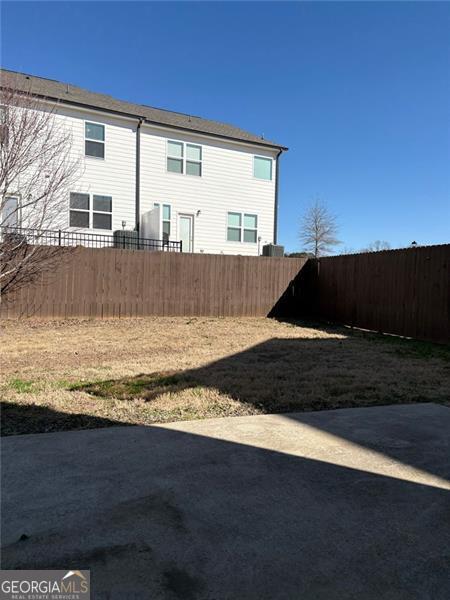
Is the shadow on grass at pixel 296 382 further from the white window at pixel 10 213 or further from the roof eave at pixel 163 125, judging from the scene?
the roof eave at pixel 163 125

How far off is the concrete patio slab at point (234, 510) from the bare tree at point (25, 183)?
793cm

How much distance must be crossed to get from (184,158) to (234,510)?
15.8 metres

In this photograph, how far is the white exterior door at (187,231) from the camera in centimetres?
1703

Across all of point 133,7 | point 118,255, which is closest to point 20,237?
point 118,255

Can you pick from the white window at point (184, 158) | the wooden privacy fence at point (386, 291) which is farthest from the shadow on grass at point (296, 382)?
the white window at point (184, 158)

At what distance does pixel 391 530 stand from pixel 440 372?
4.96 meters

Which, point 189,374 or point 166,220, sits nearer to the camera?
point 189,374

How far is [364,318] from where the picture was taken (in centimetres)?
1263

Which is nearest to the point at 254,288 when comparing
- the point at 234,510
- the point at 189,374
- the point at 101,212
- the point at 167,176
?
the point at 167,176

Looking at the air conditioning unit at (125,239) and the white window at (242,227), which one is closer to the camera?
the air conditioning unit at (125,239)

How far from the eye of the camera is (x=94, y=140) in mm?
15281

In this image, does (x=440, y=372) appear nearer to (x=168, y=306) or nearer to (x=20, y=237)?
(x=168, y=306)

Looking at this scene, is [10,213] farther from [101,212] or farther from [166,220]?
[166,220]

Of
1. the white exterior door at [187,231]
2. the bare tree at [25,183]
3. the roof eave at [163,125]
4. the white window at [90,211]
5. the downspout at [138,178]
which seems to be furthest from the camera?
the white exterior door at [187,231]
